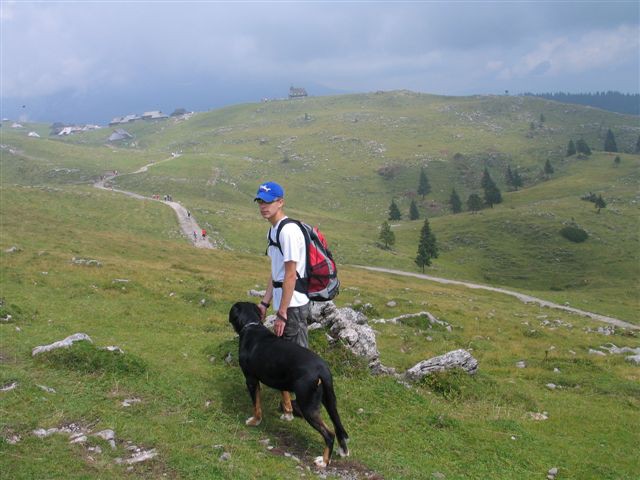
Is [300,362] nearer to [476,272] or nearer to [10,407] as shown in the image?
[10,407]

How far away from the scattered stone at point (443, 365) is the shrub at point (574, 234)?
307 ft

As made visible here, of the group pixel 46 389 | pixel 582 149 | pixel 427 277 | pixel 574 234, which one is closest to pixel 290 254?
pixel 46 389

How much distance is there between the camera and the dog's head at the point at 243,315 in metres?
9.64

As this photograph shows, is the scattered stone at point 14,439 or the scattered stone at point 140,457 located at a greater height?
the scattered stone at point 14,439

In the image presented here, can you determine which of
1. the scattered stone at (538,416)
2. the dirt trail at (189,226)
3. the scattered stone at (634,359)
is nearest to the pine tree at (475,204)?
the dirt trail at (189,226)

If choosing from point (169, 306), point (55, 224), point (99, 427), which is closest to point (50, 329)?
point (169, 306)

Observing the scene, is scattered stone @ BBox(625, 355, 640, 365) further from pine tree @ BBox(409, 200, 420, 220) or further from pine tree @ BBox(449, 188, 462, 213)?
pine tree @ BBox(449, 188, 462, 213)

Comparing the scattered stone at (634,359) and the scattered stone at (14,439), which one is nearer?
the scattered stone at (14,439)

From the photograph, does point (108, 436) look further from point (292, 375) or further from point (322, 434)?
point (322, 434)

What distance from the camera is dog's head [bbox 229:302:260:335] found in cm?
964

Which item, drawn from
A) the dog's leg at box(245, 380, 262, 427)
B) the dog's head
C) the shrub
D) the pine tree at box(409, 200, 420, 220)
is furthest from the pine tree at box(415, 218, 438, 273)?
the dog's leg at box(245, 380, 262, 427)

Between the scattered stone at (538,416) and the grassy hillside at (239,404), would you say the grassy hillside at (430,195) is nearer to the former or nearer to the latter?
the grassy hillside at (239,404)

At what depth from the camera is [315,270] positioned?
8805mm

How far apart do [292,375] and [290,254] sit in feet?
6.95
